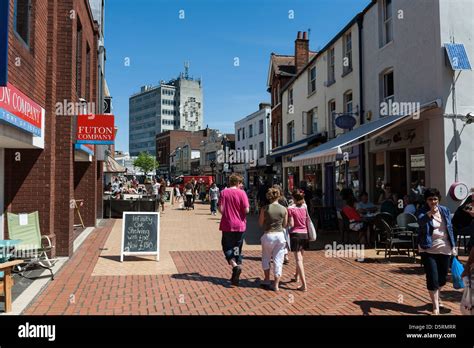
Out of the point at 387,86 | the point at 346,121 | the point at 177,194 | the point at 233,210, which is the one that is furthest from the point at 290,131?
the point at 233,210

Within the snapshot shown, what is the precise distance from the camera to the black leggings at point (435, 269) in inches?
222

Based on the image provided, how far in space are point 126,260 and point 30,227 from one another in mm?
2089

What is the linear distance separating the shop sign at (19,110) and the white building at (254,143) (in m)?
30.5

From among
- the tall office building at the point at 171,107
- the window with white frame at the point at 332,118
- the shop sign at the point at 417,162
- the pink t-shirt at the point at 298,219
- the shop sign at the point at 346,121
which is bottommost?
the pink t-shirt at the point at 298,219

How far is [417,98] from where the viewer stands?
12352mm

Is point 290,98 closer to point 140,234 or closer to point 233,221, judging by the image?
point 140,234

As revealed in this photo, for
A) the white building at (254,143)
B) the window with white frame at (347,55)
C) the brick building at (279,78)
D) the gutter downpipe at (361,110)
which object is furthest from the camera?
the white building at (254,143)

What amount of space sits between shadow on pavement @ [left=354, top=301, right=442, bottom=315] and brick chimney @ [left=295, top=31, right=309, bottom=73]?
22.3 m

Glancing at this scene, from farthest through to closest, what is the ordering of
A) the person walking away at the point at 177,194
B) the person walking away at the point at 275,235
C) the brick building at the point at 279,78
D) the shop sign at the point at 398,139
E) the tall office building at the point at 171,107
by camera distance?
the tall office building at the point at 171,107 < the person walking away at the point at 177,194 < the brick building at the point at 279,78 < the shop sign at the point at 398,139 < the person walking away at the point at 275,235

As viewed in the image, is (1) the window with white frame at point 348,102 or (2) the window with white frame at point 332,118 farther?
(2) the window with white frame at point 332,118

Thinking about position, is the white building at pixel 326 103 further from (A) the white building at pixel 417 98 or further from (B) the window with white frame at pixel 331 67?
(A) the white building at pixel 417 98

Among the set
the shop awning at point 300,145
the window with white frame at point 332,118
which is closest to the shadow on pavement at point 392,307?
the window with white frame at point 332,118

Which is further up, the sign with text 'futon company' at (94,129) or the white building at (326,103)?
the white building at (326,103)
